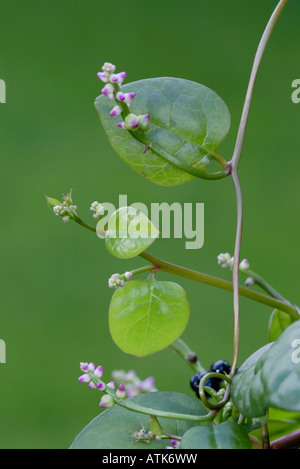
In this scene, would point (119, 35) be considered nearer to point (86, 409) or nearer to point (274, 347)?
point (86, 409)

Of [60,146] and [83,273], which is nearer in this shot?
[83,273]

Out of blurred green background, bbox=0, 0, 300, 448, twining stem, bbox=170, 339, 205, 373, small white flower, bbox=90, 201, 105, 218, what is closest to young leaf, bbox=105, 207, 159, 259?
small white flower, bbox=90, 201, 105, 218

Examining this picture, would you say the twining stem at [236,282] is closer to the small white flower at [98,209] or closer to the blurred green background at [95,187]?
the small white flower at [98,209]

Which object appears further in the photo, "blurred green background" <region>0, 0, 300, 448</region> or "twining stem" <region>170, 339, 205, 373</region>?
"blurred green background" <region>0, 0, 300, 448</region>

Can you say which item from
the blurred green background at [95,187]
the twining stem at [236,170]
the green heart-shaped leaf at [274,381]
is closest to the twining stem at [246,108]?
the twining stem at [236,170]

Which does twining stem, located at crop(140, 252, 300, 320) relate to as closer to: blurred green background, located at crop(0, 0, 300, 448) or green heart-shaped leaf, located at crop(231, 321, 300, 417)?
green heart-shaped leaf, located at crop(231, 321, 300, 417)

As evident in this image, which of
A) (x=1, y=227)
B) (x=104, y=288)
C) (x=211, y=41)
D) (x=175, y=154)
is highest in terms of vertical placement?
(x=211, y=41)

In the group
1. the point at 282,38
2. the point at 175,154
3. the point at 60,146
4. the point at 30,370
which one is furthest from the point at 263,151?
the point at 175,154

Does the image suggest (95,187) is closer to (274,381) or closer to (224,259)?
(224,259)
